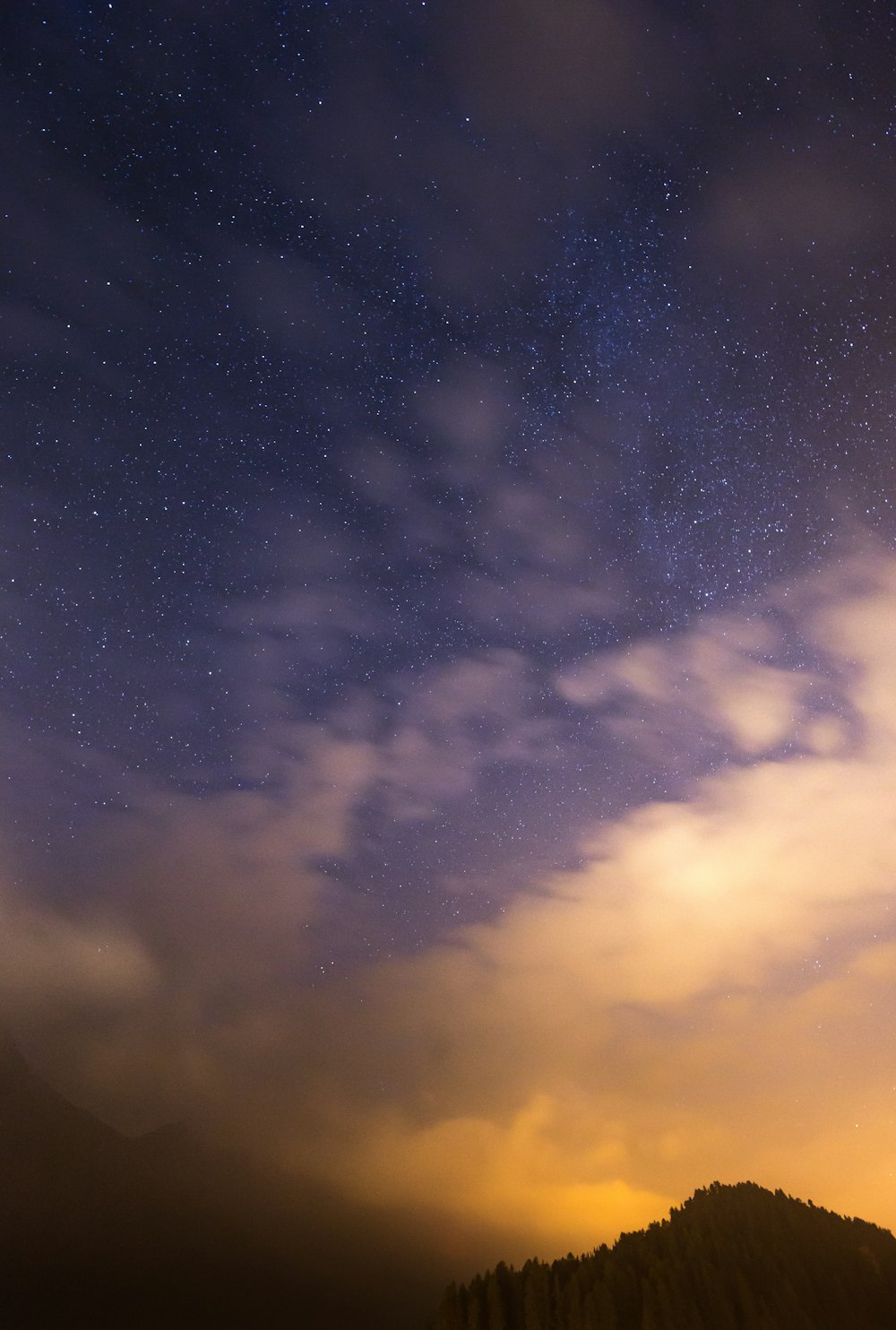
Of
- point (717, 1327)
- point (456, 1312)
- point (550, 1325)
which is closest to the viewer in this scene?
point (717, 1327)

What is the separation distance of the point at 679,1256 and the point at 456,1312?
39.2 m

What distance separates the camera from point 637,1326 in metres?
123

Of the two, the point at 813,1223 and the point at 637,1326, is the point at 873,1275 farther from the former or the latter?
the point at 637,1326

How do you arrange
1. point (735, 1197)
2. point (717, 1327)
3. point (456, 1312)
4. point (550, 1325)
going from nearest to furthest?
point (717, 1327) → point (550, 1325) → point (456, 1312) → point (735, 1197)

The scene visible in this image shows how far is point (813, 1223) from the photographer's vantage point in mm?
141625

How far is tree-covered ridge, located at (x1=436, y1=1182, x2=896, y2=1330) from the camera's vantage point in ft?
399

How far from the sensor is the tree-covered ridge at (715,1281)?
4791 inches

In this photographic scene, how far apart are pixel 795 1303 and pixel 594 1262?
33039 mm

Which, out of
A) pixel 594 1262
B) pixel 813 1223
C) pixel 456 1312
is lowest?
pixel 456 1312

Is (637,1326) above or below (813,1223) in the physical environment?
below

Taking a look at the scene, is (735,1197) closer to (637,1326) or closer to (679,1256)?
(679,1256)

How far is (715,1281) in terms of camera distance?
12588 cm

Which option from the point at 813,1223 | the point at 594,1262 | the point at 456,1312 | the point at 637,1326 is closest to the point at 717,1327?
the point at 637,1326

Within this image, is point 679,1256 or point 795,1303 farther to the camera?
point 679,1256
